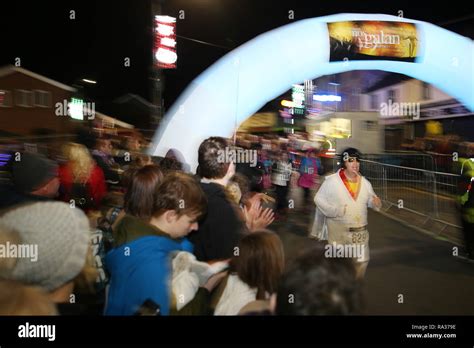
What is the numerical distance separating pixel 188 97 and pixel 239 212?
8.84ft

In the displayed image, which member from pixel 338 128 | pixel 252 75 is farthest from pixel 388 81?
pixel 252 75

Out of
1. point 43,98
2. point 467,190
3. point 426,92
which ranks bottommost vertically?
point 467,190

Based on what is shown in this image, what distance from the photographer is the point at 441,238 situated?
760cm

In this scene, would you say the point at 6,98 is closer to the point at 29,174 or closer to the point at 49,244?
the point at 29,174

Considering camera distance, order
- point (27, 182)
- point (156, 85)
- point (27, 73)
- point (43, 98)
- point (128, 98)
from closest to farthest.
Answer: point (27, 182)
point (156, 85)
point (27, 73)
point (43, 98)
point (128, 98)

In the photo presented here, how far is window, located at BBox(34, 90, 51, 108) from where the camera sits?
31422 mm

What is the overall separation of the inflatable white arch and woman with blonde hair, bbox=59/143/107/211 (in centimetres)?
80

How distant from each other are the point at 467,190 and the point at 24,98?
31.3 meters

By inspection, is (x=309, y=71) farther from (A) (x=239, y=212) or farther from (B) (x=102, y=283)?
(B) (x=102, y=283)

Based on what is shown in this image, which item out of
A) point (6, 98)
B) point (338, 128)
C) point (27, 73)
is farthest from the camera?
point (6, 98)

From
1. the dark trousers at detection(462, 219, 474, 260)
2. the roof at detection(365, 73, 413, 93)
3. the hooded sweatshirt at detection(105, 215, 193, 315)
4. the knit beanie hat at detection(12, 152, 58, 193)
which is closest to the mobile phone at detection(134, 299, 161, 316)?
the hooded sweatshirt at detection(105, 215, 193, 315)

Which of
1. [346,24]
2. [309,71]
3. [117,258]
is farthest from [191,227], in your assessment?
[346,24]

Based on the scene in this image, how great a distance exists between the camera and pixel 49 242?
1.60 m

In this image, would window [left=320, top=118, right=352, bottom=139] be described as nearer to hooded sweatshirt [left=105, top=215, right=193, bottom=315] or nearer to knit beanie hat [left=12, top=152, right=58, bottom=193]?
knit beanie hat [left=12, top=152, right=58, bottom=193]
